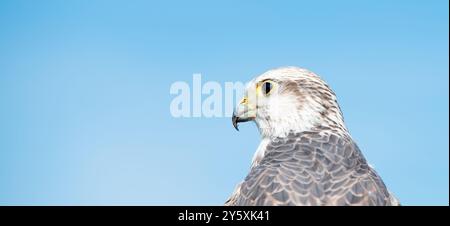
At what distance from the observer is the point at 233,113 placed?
21.9 feet

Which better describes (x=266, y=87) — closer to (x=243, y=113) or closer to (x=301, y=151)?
(x=243, y=113)

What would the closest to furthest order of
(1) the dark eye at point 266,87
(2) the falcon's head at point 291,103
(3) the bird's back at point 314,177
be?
(3) the bird's back at point 314,177 → (2) the falcon's head at point 291,103 → (1) the dark eye at point 266,87

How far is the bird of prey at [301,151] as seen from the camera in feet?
14.7

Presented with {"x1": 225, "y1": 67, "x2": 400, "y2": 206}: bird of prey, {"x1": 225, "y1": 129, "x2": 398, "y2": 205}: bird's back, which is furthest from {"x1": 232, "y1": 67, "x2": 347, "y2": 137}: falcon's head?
{"x1": 225, "y1": 129, "x2": 398, "y2": 205}: bird's back

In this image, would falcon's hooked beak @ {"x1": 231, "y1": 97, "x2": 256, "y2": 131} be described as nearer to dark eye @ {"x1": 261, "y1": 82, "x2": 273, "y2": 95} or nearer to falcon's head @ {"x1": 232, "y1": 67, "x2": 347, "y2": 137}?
falcon's head @ {"x1": 232, "y1": 67, "x2": 347, "y2": 137}

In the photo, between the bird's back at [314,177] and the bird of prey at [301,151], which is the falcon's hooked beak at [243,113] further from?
the bird's back at [314,177]

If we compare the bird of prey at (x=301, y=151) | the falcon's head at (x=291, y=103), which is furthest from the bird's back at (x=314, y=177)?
the falcon's head at (x=291, y=103)

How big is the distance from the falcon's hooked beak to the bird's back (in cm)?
92

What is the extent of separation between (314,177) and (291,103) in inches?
62.4
